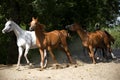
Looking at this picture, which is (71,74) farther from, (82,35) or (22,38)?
(82,35)

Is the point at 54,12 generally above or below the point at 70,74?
above

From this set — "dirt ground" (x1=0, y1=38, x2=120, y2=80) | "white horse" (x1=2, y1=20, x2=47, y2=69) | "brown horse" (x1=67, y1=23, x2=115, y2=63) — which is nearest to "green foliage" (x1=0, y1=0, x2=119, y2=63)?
"white horse" (x1=2, y1=20, x2=47, y2=69)

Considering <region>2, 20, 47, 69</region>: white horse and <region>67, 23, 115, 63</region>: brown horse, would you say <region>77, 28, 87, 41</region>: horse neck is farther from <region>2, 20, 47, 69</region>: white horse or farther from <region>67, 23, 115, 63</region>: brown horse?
<region>2, 20, 47, 69</region>: white horse

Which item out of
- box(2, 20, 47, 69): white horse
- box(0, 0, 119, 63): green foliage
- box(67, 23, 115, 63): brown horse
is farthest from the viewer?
box(0, 0, 119, 63): green foliage

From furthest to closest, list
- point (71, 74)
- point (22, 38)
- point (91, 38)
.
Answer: point (91, 38) → point (22, 38) → point (71, 74)

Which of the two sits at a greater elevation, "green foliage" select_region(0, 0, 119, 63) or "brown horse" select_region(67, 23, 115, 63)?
"green foliage" select_region(0, 0, 119, 63)

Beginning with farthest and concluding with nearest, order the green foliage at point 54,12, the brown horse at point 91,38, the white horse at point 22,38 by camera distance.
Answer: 1. the green foliage at point 54,12
2. the brown horse at point 91,38
3. the white horse at point 22,38

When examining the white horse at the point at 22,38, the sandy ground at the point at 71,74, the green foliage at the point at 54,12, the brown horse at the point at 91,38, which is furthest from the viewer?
the green foliage at the point at 54,12

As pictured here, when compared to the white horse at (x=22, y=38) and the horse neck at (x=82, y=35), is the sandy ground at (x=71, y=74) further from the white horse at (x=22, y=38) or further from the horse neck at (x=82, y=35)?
the horse neck at (x=82, y=35)

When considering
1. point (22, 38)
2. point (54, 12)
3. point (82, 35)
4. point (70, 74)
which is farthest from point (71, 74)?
point (54, 12)

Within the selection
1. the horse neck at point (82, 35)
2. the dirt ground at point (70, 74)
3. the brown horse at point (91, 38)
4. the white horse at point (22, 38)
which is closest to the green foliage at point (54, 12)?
the white horse at point (22, 38)

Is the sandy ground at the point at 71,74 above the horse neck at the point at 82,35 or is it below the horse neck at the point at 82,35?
below

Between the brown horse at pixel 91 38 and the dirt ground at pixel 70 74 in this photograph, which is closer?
the dirt ground at pixel 70 74

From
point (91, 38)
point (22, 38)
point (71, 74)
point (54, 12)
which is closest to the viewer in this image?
point (71, 74)
